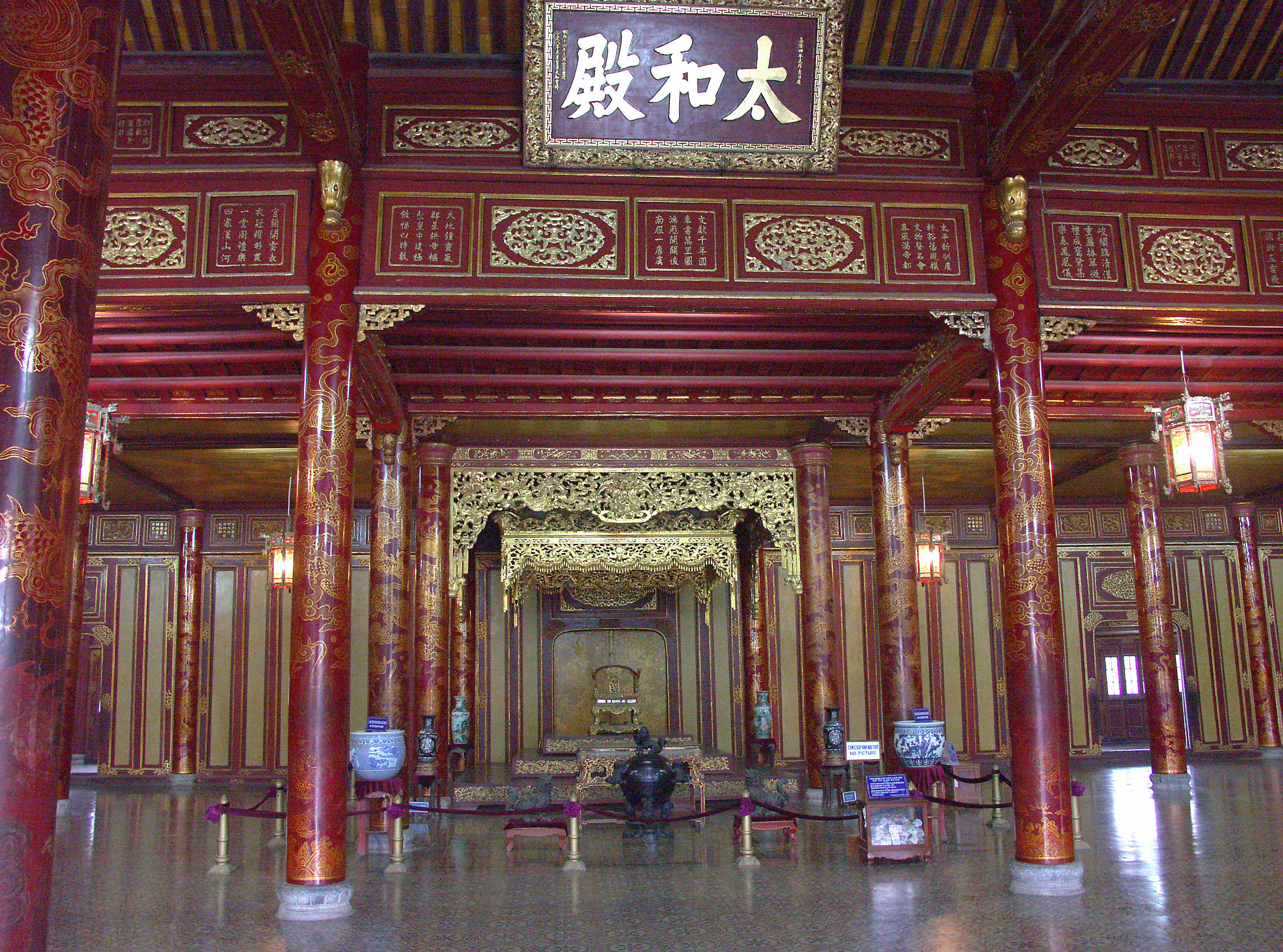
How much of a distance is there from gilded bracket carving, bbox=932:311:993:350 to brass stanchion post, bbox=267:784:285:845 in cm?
571

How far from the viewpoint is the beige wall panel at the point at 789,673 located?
41.4 feet

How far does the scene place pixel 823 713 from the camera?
8516mm

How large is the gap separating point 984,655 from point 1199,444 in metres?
7.17

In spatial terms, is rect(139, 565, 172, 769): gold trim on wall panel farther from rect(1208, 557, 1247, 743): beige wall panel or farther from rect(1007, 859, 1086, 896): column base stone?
rect(1208, 557, 1247, 743): beige wall panel

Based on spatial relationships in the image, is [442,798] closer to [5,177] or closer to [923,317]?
[923,317]

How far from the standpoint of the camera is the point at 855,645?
12805 mm

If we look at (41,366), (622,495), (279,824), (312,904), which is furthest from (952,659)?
(41,366)

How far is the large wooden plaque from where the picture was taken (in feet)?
16.2

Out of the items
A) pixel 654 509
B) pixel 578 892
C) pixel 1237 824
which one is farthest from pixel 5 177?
pixel 1237 824

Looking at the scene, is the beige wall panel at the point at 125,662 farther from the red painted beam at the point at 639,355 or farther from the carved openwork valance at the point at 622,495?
the red painted beam at the point at 639,355

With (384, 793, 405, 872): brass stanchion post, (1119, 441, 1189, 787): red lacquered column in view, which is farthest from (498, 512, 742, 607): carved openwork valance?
(384, 793, 405, 872): brass stanchion post

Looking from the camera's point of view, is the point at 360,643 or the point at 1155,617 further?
the point at 360,643

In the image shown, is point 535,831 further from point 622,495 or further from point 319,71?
point 319,71

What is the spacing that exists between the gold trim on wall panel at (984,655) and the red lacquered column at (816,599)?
4714mm
